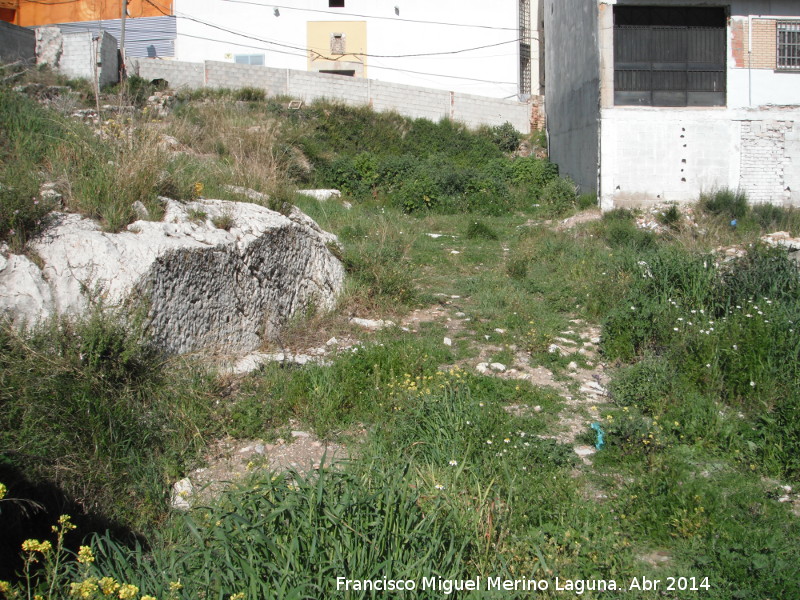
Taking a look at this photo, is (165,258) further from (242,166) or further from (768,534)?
(768,534)

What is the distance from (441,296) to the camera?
7.49 meters

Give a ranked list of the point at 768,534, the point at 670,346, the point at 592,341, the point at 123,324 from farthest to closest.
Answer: the point at 592,341
the point at 670,346
the point at 123,324
the point at 768,534

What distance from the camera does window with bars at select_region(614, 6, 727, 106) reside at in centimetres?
1316

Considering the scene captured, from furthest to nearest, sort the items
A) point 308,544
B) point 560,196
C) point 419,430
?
point 560,196
point 419,430
point 308,544

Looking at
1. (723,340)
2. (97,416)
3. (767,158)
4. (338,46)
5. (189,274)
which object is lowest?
(97,416)

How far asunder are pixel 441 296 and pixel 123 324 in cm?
396

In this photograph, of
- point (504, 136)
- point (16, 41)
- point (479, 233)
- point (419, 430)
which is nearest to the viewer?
point (419, 430)

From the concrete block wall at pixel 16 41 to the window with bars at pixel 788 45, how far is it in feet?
58.4

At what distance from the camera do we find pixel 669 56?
1330 cm

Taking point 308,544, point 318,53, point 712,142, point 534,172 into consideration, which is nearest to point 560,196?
point 534,172

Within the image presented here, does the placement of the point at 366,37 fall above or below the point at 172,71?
above

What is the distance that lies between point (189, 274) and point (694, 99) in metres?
11.9

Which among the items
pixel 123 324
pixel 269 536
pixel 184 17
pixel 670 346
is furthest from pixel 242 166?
pixel 184 17

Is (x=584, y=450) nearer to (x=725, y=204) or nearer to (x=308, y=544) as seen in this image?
(x=308, y=544)
